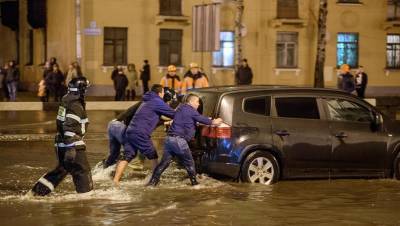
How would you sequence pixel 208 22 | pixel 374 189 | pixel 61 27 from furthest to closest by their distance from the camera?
pixel 61 27 → pixel 208 22 → pixel 374 189

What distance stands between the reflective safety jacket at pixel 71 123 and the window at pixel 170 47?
23.9 m

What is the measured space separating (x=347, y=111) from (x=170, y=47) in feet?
73.6

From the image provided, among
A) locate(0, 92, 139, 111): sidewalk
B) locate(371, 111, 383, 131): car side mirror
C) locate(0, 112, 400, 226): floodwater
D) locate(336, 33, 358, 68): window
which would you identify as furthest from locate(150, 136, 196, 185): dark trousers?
locate(336, 33, 358, 68): window

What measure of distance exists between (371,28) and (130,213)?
28389 mm

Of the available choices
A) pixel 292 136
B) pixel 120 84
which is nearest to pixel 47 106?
pixel 120 84

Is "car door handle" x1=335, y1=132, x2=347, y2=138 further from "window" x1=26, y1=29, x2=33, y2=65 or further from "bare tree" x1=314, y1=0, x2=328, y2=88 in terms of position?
"window" x1=26, y1=29, x2=33, y2=65

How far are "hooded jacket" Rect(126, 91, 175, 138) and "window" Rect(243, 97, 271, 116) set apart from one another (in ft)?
3.43

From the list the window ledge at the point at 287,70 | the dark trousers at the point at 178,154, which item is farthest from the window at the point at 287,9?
the dark trousers at the point at 178,154

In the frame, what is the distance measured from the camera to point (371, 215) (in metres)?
8.76

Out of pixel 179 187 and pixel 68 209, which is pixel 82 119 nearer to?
pixel 68 209

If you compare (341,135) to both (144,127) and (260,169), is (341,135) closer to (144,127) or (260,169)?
(260,169)

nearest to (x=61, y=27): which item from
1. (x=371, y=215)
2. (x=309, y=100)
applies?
(x=309, y=100)

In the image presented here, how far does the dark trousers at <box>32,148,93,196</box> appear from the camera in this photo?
8.98 m

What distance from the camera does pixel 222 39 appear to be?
33688mm
